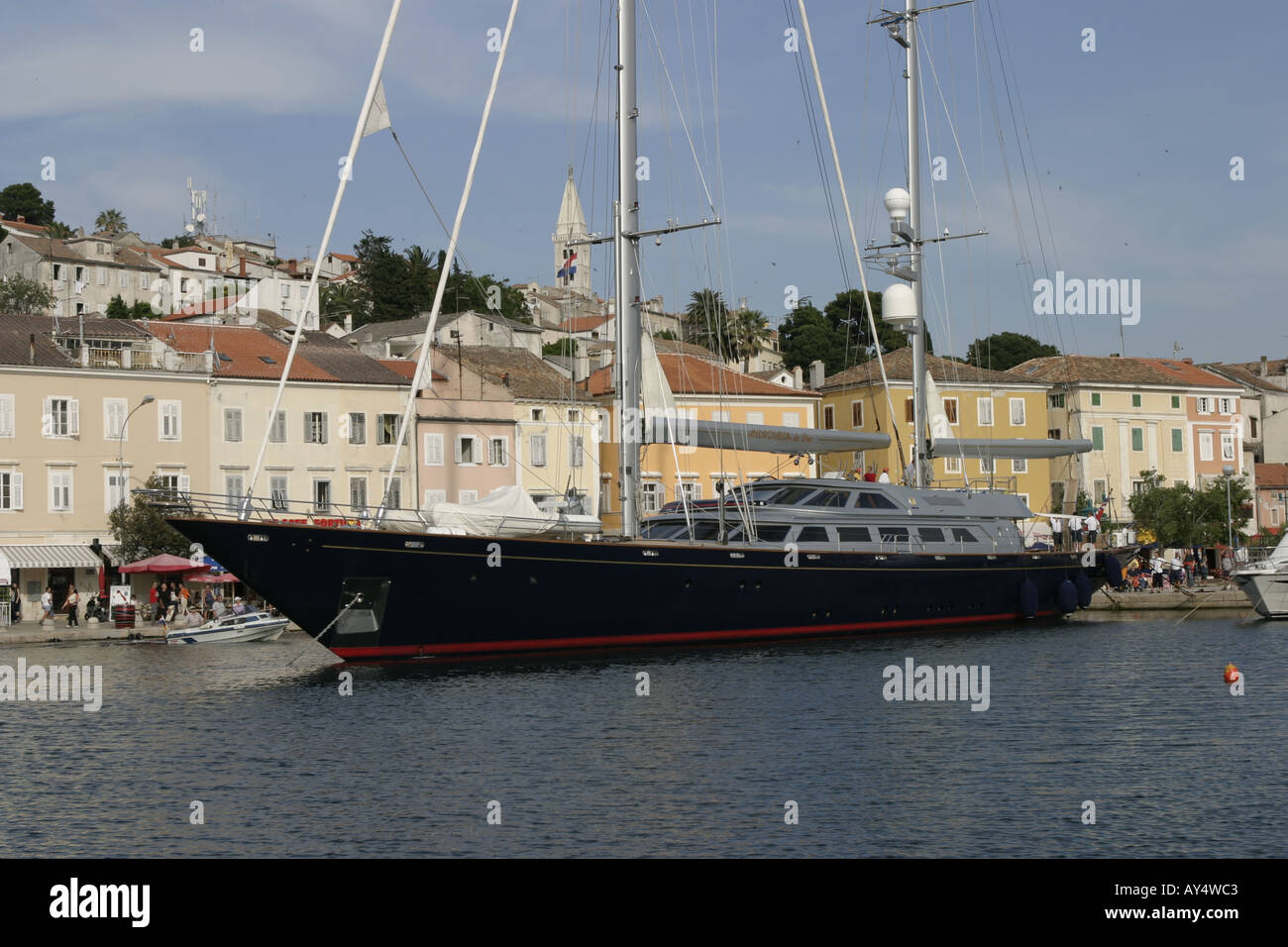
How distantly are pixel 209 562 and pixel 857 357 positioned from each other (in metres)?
57.3

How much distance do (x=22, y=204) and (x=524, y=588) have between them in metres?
130

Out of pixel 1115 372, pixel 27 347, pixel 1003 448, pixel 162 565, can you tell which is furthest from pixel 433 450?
pixel 1115 372

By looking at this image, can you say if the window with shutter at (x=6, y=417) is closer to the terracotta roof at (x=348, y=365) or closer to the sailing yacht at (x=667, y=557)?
the terracotta roof at (x=348, y=365)

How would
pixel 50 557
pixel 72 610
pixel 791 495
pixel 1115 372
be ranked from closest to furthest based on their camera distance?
pixel 791 495, pixel 72 610, pixel 50 557, pixel 1115 372

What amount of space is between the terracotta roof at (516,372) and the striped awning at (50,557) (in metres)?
20.1

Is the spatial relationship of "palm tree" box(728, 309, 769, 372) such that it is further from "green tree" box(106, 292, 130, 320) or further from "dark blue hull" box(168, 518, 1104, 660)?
"dark blue hull" box(168, 518, 1104, 660)

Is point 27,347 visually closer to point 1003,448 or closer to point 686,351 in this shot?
point 1003,448

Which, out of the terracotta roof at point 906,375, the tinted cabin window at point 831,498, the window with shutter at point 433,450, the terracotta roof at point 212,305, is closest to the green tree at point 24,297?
the terracotta roof at point 212,305

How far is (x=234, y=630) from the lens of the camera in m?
47.4

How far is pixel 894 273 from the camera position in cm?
4809
